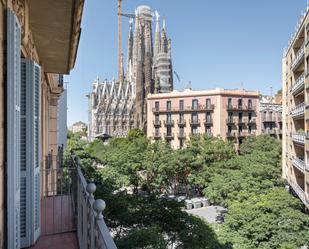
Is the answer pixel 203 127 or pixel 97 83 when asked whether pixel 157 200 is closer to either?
pixel 203 127

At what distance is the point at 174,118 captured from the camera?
37156 mm

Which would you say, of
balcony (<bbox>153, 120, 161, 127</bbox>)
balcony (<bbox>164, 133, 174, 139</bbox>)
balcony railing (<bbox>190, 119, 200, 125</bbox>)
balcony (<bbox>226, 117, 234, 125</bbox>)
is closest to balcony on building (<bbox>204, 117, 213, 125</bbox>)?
Answer: balcony railing (<bbox>190, 119, 200, 125</bbox>)

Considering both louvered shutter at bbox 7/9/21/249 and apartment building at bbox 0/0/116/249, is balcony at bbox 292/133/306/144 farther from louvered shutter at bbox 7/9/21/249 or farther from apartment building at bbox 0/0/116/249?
louvered shutter at bbox 7/9/21/249

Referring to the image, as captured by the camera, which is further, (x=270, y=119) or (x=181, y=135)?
(x=270, y=119)

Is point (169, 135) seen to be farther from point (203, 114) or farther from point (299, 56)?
point (299, 56)

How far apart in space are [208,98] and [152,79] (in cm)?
3385

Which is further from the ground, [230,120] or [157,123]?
[230,120]

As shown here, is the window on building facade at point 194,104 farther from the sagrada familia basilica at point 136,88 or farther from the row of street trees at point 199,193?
the sagrada familia basilica at point 136,88

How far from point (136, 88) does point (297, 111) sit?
5262 centimetres

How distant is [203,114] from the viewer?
35.3 m

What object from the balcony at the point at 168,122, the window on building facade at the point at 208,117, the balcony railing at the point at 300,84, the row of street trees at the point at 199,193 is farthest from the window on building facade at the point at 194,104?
the balcony railing at the point at 300,84

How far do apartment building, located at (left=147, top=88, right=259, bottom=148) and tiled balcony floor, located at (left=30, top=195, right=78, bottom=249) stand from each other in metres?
28.5

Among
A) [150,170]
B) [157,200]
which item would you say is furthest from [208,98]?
[157,200]

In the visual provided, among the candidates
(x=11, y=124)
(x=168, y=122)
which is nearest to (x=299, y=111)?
(x=11, y=124)
